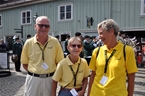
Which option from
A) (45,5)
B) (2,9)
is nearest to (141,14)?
(45,5)

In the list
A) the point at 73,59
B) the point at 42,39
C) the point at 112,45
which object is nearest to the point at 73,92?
the point at 73,59

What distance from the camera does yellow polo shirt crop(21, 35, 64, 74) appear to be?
125 inches

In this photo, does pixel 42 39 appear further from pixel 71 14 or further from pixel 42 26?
pixel 71 14

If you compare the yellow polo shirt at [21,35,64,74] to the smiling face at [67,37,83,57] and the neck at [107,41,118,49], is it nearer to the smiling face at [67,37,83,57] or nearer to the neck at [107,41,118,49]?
the smiling face at [67,37,83,57]

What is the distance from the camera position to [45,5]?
18766 mm

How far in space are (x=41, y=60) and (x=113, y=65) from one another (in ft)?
3.92

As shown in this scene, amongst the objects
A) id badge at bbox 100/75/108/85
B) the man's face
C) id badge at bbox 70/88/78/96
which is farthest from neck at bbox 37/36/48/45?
id badge at bbox 100/75/108/85

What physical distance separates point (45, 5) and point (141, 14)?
8.56 metres

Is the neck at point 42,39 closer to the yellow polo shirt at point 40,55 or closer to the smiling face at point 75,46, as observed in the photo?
the yellow polo shirt at point 40,55

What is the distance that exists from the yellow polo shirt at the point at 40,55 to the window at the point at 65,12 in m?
14.0

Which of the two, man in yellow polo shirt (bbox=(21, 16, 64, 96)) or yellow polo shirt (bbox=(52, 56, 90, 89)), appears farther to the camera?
man in yellow polo shirt (bbox=(21, 16, 64, 96))

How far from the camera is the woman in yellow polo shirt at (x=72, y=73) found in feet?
9.49

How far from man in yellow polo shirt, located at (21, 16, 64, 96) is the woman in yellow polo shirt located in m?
0.26

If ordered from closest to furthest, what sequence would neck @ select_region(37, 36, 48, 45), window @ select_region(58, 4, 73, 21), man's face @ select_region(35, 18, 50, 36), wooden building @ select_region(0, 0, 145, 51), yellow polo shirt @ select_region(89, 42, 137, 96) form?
1. yellow polo shirt @ select_region(89, 42, 137, 96)
2. man's face @ select_region(35, 18, 50, 36)
3. neck @ select_region(37, 36, 48, 45)
4. wooden building @ select_region(0, 0, 145, 51)
5. window @ select_region(58, 4, 73, 21)
